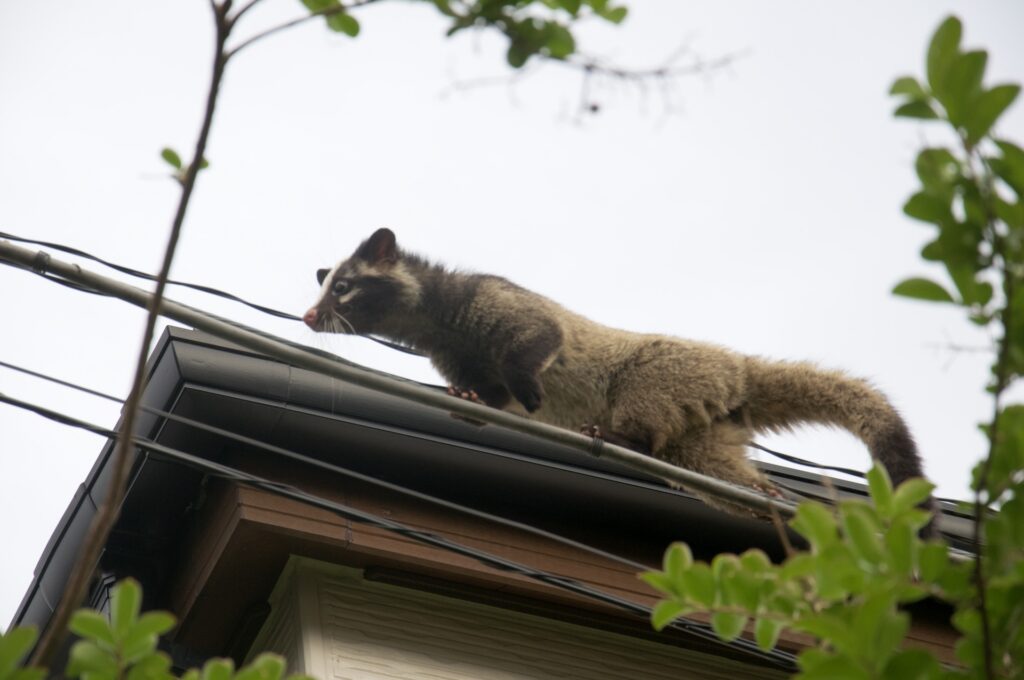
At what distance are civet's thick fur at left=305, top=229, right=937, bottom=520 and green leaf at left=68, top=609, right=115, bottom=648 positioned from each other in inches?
160

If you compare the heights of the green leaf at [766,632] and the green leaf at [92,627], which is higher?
the green leaf at [766,632]

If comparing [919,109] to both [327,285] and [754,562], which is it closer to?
[754,562]

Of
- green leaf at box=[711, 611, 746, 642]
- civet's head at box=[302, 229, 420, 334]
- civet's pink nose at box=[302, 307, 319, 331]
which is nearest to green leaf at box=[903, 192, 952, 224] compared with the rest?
green leaf at box=[711, 611, 746, 642]

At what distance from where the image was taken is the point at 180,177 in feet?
6.81

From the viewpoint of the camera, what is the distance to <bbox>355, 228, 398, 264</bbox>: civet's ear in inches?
287

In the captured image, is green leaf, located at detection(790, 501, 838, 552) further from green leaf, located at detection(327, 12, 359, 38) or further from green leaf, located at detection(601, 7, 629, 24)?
green leaf, located at detection(327, 12, 359, 38)

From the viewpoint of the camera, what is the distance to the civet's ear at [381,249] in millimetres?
7281

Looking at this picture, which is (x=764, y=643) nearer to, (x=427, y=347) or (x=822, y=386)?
(x=822, y=386)

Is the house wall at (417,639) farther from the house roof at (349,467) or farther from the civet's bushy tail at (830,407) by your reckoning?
the civet's bushy tail at (830,407)

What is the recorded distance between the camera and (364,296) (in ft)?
23.0

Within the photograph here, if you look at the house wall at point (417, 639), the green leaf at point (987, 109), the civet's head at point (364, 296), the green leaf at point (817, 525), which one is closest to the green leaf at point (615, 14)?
the green leaf at point (987, 109)

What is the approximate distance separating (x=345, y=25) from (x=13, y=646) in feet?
4.28

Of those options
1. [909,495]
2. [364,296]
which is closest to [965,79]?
[909,495]

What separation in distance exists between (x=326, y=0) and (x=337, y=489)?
282 cm
